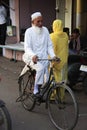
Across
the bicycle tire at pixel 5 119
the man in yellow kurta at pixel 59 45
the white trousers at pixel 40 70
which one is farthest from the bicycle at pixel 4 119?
the man in yellow kurta at pixel 59 45

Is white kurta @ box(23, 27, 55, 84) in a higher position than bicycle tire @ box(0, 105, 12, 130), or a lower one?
higher

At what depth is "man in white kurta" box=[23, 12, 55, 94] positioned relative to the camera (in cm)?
676

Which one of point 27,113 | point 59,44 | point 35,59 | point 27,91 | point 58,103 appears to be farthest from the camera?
point 59,44

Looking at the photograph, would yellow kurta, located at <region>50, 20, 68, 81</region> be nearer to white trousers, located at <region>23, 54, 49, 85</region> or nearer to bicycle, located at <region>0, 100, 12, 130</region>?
white trousers, located at <region>23, 54, 49, 85</region>

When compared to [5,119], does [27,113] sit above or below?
below

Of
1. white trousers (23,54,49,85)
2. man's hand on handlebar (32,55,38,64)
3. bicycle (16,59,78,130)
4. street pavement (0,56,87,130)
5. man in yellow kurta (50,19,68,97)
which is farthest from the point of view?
man in yellow kurta (50,19,68,97)

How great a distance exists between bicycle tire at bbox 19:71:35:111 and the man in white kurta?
0.99 ft

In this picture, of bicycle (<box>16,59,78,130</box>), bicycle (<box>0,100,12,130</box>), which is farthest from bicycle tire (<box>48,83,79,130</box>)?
bicycle (<box>0,100,12,130</box>)

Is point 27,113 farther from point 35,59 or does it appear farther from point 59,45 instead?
point 59,45

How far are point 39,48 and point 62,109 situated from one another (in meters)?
1.23

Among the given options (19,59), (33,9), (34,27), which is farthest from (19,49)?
(34,27)

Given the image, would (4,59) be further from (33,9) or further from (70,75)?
(70,75)

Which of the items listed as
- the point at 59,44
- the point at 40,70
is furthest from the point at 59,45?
the point at 40,70

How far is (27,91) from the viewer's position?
7344 millimetres
